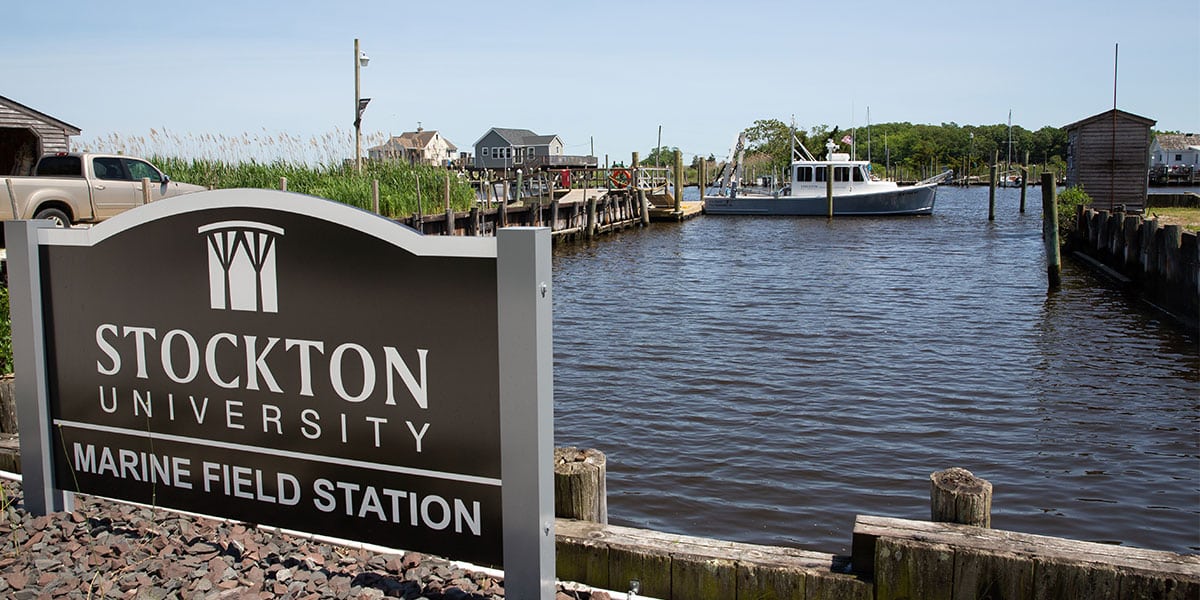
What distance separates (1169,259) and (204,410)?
632 inches

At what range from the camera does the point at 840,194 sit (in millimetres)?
44625

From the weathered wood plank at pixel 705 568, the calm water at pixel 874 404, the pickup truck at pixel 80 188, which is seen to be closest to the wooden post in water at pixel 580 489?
the weathered wood plank at pixel 705 568

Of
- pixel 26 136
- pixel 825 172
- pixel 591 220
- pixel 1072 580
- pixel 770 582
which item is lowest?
pixel 770 582

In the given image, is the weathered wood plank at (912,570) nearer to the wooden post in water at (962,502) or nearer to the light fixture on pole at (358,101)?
the wooden post in water at (962,502)

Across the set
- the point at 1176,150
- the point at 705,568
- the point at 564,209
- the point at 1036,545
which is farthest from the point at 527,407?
the point at 1176,150

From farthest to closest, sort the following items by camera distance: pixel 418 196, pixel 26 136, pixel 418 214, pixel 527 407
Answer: pixel 26 136 < pixel 418 196 < pixel 418 214 < pixel 527 407

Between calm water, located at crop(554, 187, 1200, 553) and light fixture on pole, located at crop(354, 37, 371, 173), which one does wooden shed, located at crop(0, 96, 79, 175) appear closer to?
light fixture on pole, located at crop(354, 37, 371, 173)

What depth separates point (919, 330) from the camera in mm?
14797

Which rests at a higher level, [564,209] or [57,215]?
[57,215]

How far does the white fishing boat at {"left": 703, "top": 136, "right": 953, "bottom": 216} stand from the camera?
44500mm

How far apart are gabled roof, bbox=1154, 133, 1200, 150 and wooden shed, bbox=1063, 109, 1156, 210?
87380 mm

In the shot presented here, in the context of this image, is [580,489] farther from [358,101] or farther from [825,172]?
[825,172]

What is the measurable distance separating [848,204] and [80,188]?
35502 millimetres

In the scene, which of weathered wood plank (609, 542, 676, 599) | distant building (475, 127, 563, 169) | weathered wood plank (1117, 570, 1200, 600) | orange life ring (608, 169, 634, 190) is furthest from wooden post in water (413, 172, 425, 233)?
distant building (475, 127, 563, 169)
